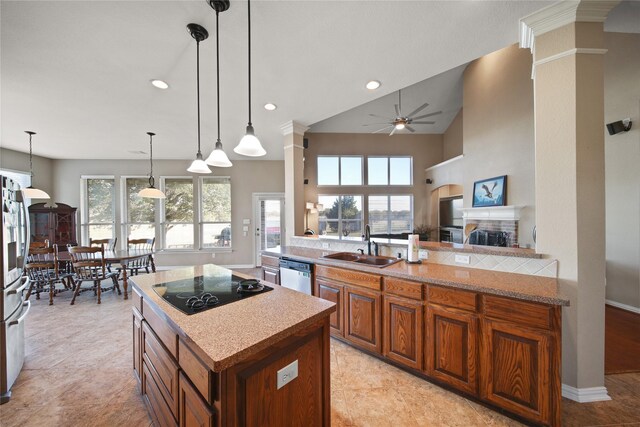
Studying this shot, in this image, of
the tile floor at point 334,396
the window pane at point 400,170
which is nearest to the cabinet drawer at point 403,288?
the tile floor at point 334,396

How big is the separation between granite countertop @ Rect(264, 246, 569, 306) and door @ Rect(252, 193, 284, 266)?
172 inches

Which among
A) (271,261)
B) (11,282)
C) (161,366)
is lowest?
(161,366)

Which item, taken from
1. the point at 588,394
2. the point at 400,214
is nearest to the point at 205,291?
the point at 588,394

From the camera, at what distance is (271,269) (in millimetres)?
3131

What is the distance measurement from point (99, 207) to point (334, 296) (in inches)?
268

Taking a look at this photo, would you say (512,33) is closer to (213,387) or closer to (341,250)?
(341,250)

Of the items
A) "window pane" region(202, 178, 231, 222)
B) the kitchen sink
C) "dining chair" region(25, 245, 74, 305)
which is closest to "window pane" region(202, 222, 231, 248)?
"window pane" region(202, 178, 231, 222)

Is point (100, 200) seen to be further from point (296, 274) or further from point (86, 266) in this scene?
point (296, 274)

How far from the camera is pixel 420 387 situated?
187 cm

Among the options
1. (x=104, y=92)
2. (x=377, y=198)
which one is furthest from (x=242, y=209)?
(x=377, y=198)

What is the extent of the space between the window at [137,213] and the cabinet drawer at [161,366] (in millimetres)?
5476

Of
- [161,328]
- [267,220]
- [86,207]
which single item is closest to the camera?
[161,328]

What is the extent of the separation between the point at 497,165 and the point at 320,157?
4785mm

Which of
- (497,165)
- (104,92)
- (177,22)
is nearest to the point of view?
(177,22)
